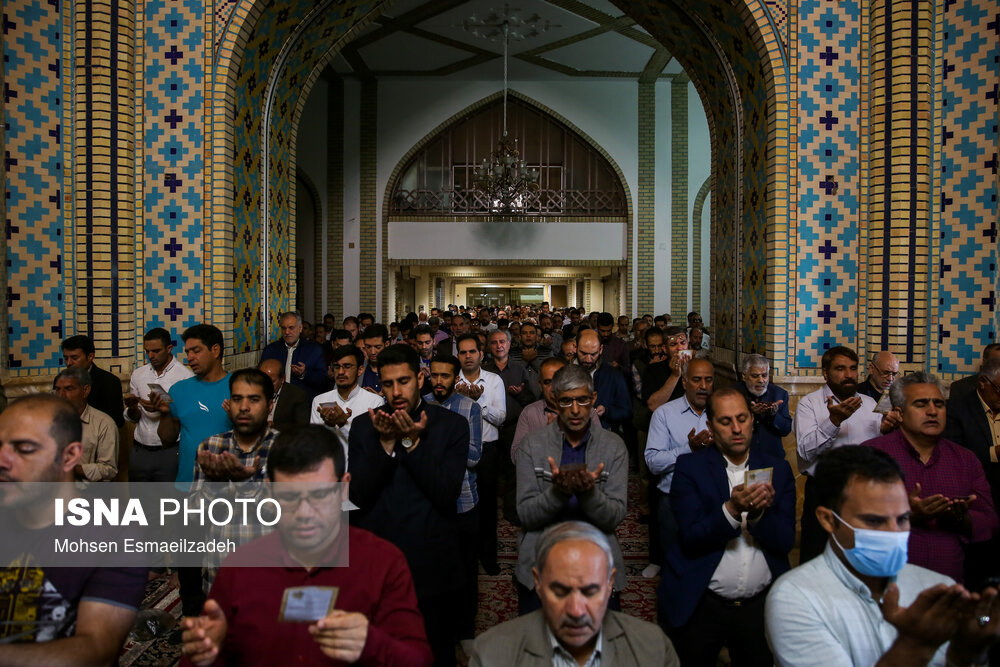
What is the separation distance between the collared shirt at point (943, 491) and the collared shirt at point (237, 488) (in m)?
2.44

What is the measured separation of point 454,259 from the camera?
14852mm

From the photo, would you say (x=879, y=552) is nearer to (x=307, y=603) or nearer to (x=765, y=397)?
(x=307, y=603)

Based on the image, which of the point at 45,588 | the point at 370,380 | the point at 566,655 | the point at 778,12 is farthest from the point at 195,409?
the point at 778,12

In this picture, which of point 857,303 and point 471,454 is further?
point 857,303

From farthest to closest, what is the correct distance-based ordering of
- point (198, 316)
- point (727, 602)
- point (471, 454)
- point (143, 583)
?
1. point (198, 316)
2. point (471, 454)
3. point (727, 602)
4. point (143, 583)

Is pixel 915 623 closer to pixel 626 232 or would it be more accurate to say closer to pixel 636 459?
pixel 636 459

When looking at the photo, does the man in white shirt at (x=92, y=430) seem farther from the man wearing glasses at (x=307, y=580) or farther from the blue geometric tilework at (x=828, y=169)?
the blue geometric tilework at (x=828, y=169)

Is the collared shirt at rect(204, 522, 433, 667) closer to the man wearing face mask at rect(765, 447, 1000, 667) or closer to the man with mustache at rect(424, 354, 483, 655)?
the man wearing face mask at rect(765, 447, 1000, 667)

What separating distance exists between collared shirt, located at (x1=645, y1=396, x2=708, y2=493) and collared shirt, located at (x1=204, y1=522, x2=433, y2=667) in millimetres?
1924

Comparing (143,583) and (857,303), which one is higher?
(857,303)

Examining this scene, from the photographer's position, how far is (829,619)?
5.83 ft

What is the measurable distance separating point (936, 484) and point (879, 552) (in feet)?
4.02

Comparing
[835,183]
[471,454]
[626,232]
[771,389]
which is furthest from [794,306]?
[626,232]

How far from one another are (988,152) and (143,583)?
648cm
